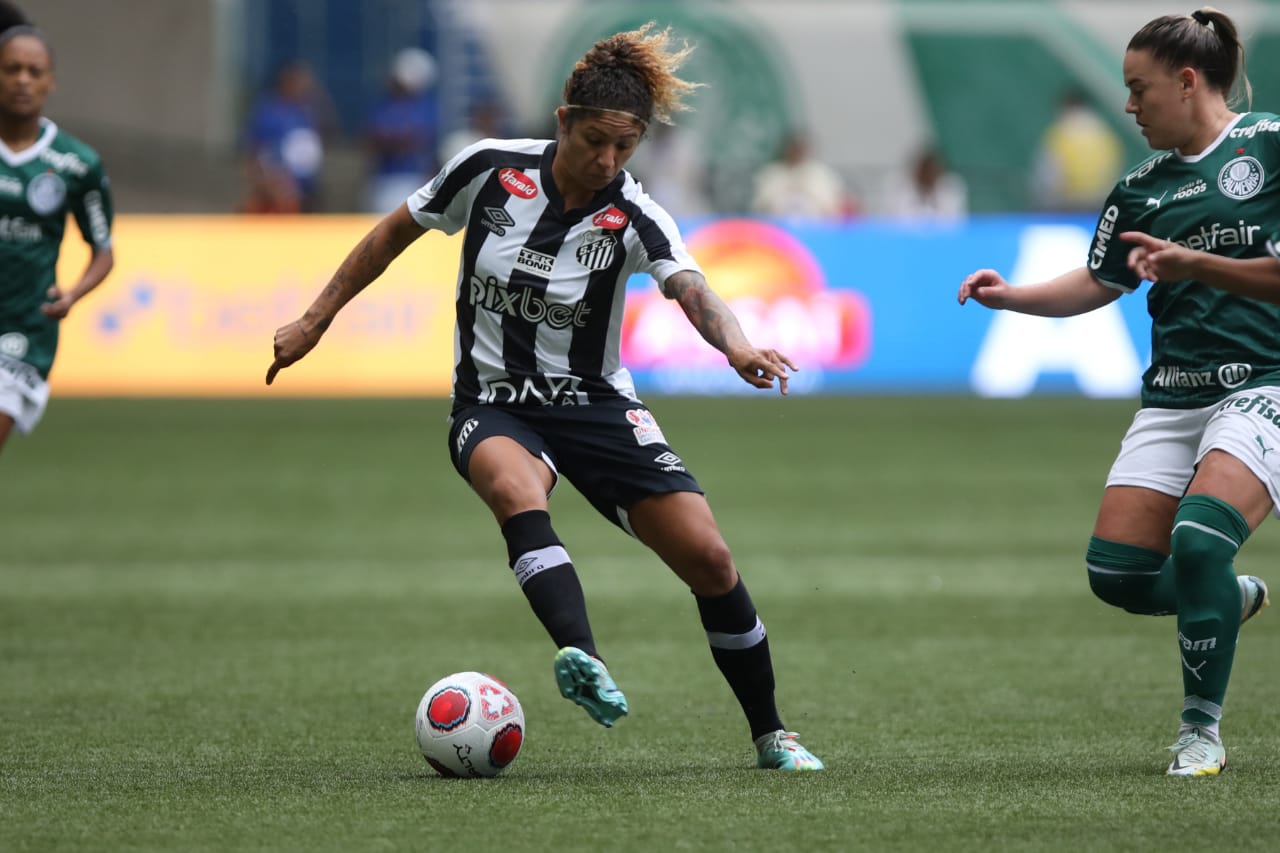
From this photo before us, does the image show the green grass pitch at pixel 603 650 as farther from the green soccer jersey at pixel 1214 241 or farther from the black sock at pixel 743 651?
the green soccer jersey at pixel 1214 241

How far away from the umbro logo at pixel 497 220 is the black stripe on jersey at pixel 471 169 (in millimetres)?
68

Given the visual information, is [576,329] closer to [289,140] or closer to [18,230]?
[18,230]

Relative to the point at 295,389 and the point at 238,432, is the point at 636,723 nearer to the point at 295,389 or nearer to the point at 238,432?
the point at 238,432

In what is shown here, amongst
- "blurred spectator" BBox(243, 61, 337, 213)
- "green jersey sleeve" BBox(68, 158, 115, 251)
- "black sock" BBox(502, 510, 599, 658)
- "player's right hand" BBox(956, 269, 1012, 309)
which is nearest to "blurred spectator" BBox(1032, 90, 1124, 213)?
"blurred spectator" BBox(243, 61, 337, 213)

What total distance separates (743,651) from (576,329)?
114cm

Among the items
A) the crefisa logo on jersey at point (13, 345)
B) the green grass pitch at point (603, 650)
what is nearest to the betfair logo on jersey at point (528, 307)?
the green grass pitch at point (603, 650)

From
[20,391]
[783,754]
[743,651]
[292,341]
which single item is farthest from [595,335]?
[20,391]

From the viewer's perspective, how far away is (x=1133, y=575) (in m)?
5.74

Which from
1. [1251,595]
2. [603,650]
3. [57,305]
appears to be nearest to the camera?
[1251,595]

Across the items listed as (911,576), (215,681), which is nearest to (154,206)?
(911,576)

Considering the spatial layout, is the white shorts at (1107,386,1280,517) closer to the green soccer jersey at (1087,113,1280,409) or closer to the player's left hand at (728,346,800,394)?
the green soccer jersey at (1087,113,1280,409)

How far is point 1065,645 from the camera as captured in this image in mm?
8172

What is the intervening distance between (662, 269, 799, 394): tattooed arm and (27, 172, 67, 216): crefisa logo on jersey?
10.5 feet

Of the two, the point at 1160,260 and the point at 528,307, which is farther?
the point at 528,307
